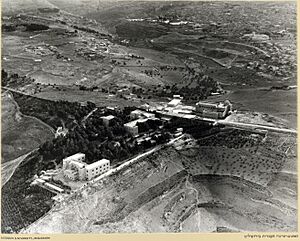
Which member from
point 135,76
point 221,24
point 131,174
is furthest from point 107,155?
point 221,24

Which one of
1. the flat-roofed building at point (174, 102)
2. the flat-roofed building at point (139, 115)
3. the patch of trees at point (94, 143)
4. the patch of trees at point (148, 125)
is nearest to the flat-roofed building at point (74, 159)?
the patch of trees at point (94, 143)

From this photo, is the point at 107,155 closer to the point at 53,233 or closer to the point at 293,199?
the point at 53,233

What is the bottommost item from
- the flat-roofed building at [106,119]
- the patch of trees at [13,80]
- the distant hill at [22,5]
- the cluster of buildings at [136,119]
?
the cluster of buildings at [136,119]

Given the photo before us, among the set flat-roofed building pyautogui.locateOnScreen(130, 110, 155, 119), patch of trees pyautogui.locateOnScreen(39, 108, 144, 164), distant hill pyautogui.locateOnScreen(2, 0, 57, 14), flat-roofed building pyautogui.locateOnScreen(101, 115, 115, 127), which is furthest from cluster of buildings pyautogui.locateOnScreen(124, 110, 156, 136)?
distant hill pyautogui.locateOnScreen(2, 0, 57, 14)

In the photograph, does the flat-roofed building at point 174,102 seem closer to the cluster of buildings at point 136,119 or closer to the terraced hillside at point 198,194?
the cluster of buildings at point 136,119

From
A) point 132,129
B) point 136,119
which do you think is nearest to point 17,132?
point 132,129

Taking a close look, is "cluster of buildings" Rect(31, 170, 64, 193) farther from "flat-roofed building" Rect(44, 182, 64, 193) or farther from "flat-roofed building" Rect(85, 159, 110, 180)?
"flat-roofed building" Rect(85, 159, 110, 180)
